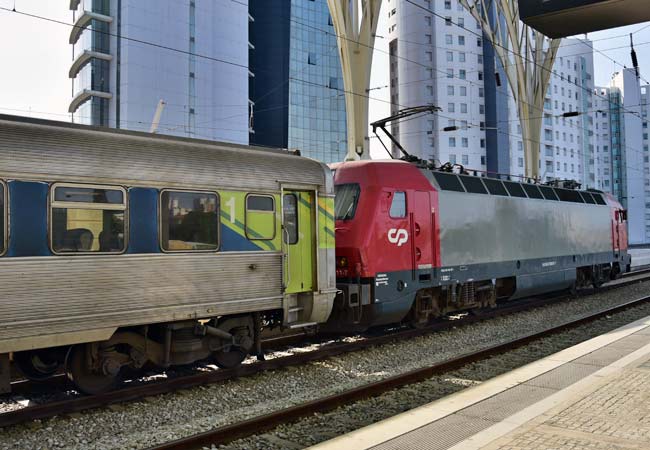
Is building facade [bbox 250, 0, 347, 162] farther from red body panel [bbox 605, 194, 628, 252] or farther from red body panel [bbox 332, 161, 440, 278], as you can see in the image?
red body panel [bbox 332, 161, 440, 278]

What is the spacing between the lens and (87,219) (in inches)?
289

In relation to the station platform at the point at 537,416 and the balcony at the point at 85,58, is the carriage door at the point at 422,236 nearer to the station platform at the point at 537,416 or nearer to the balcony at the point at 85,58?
the station platform at the point at 537,416

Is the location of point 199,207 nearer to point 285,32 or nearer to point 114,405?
point 114,405

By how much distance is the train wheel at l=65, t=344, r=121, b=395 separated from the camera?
25.0 ft

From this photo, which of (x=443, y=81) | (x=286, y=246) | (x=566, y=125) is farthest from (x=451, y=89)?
(x=286, y=246)

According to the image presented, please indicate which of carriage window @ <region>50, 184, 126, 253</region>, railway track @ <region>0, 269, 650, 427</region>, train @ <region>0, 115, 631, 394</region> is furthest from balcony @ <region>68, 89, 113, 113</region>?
carriage window @ <region>50, 184, 126, 253</region>

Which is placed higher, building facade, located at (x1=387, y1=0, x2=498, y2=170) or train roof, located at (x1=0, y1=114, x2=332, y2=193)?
building facade, located at (x1=387, y1=0, x2=498, y2=170)

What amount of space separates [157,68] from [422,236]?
1767 inches

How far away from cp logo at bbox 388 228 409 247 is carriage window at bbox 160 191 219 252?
4374 mm

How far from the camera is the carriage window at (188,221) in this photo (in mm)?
8188

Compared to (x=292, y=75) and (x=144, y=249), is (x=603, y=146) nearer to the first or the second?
(x=292, y=75)

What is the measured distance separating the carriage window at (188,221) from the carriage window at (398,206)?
4460 mm

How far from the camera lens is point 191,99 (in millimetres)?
55062

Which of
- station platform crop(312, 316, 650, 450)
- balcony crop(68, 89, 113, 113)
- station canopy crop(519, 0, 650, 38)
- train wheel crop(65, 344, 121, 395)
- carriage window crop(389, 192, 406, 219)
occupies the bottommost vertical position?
station platform crop(312, 316, 650, 450)
